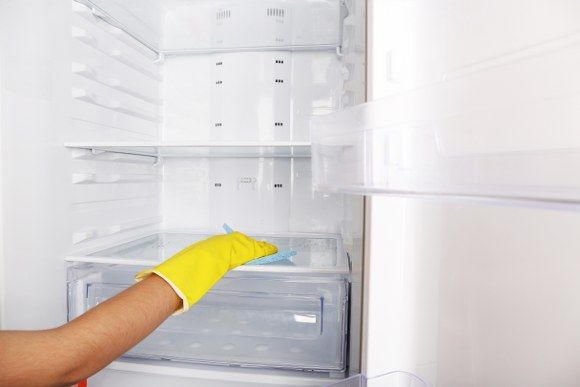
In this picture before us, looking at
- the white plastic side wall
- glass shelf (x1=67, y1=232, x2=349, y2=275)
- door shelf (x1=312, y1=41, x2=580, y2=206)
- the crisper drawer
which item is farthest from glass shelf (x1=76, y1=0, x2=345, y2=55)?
door shelf (x1=312, y1=41, x2=580, y2=206)

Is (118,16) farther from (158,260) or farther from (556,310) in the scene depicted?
(556,310)

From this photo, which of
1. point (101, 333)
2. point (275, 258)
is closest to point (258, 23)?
point (275, 258)

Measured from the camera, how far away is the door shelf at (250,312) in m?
1.07

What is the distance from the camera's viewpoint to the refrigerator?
0.35 meters

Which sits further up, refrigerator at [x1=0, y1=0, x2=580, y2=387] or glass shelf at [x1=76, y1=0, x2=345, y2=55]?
glass shelf at [x1=76, y1=0, x2=345, y2=55]

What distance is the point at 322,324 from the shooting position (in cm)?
111

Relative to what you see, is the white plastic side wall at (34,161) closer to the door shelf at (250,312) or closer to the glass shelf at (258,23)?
the door shelf at (250,312)

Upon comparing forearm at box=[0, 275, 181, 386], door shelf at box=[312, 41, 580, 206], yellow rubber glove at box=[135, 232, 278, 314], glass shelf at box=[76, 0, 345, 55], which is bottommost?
forearm at box=[0, 275, 181, 386]

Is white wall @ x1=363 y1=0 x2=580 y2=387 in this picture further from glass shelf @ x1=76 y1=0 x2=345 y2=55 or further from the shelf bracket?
the shelf bracket

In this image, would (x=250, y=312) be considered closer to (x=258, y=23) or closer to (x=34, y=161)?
(x=34, y=161)

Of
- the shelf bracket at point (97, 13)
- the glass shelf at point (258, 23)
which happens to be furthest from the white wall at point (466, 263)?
the shelf bracket at point (97, 13)

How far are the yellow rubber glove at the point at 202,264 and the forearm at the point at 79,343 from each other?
66 mm

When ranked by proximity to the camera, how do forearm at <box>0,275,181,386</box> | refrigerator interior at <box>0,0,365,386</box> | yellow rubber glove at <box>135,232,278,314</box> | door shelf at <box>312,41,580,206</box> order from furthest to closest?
refrigerator interior at <box>0,0,365,386</box> → yellow rubber glove at <box>135,232,278,314</box> → forearm at <box>0,275,181,386</box> → door shelf at <box>312,41,580,206</box>

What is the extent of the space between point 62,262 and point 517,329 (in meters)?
1.07
